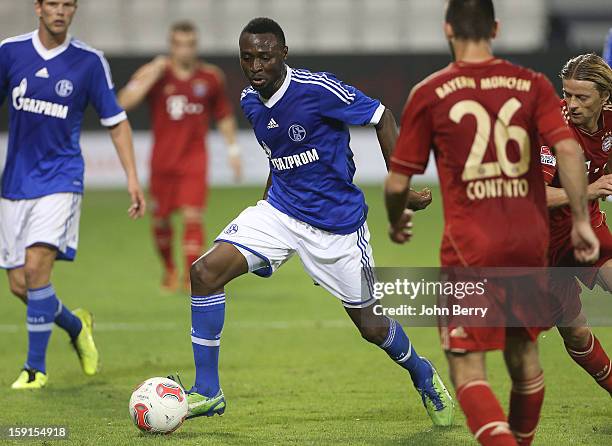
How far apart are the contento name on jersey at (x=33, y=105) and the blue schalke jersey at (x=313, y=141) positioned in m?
1.60

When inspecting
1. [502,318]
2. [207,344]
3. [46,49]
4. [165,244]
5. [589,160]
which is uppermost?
[46,49]

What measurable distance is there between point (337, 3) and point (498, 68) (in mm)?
20231

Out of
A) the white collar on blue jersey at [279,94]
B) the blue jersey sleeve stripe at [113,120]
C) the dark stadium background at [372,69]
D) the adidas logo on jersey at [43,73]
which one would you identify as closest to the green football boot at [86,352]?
the blue jersey sleeve stripe at [113,120]

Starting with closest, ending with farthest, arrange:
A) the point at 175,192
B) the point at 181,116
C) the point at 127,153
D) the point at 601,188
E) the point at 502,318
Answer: the point at 502,318, the point at 601,188, the point at 127,153, the point at 175,192, the point at 181,116

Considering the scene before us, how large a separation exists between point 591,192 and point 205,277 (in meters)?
1.99

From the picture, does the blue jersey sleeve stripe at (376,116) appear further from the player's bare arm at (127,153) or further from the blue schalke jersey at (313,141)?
the player's bare arm at (127,153)

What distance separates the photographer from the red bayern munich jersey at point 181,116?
12195 mm

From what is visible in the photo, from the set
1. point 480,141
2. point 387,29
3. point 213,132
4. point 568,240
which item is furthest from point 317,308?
point 387,29

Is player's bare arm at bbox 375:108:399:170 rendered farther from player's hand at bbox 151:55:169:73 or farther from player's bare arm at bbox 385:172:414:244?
player's hand at bbox 151:55:169:73

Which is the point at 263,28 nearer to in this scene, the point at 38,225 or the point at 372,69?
the point at 38,225

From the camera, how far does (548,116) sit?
4.46 metres

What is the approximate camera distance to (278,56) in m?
5.98

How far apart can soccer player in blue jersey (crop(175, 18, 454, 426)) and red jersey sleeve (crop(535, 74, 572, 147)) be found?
5.01 ft

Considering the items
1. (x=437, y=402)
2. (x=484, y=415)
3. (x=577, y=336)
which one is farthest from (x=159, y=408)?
(x=577, y=336)
